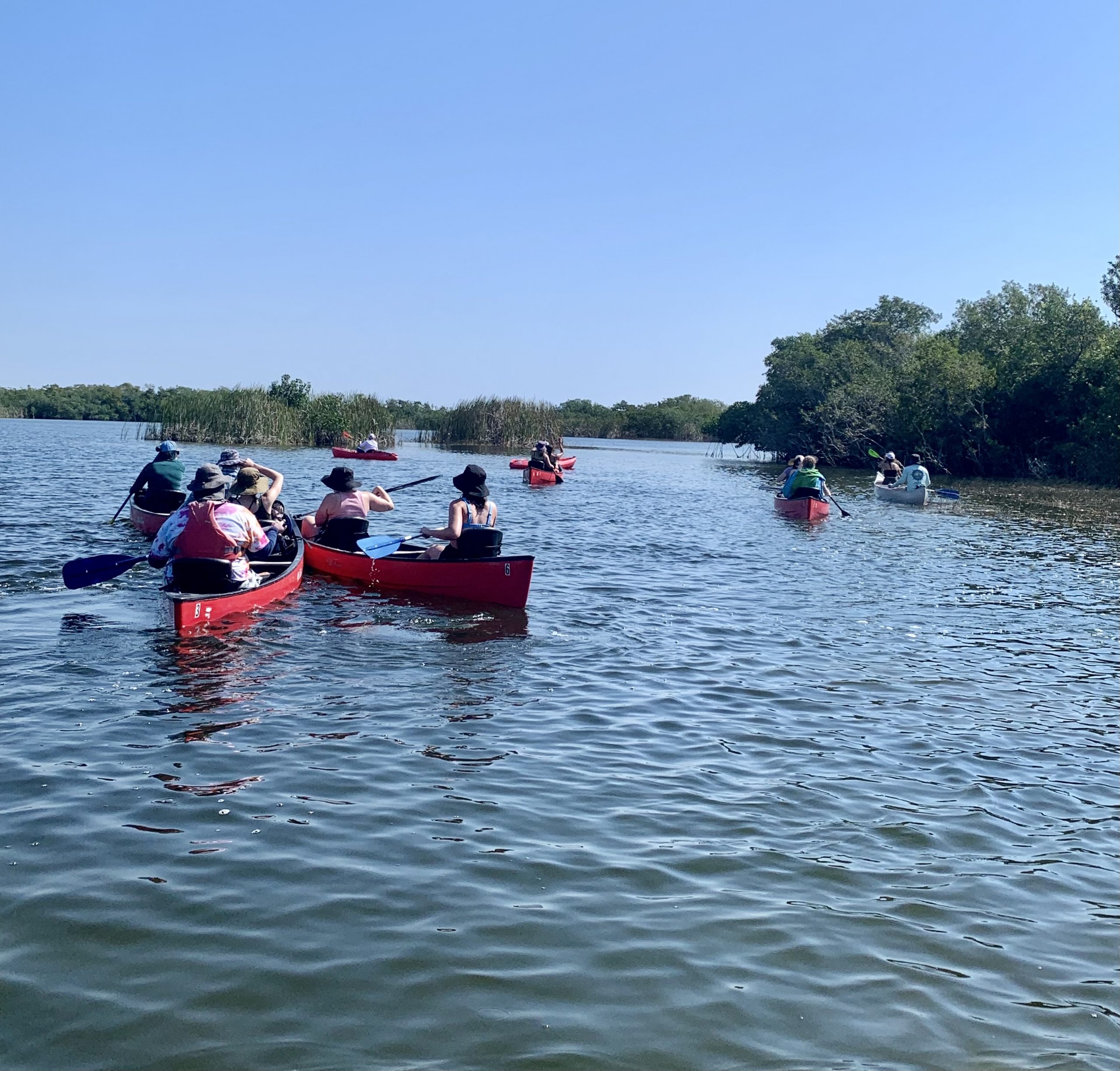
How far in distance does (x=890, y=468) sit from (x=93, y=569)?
2810 cm

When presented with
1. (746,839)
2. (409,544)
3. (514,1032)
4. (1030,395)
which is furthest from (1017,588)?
(1030,395)

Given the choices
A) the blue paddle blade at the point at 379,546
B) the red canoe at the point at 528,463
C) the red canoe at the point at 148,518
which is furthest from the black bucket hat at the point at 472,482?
the red canoe at the point at 528,463

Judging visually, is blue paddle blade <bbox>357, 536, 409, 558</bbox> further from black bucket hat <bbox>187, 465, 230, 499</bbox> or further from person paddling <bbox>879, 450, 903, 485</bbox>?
person paddling <bbox>879, 450, 903, 485</bbox>

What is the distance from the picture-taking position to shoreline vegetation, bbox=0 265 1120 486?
143 ft

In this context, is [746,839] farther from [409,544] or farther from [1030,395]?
[1030,395]

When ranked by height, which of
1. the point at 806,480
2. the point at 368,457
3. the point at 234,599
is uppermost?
the point at 368,457

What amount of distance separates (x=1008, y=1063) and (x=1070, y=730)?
441 cm

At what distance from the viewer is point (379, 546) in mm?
12227

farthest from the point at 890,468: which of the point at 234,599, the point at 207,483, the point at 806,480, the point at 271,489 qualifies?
the point at 234,599

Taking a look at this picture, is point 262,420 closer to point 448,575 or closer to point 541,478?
point 541,478

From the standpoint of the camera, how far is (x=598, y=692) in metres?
8.03

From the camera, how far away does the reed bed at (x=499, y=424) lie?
6028 cm

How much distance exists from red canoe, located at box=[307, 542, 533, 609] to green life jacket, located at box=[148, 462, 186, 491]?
5073mm

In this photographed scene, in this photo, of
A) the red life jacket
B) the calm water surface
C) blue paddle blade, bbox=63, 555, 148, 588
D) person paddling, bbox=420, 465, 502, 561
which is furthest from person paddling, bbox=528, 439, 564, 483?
the red life jacket
